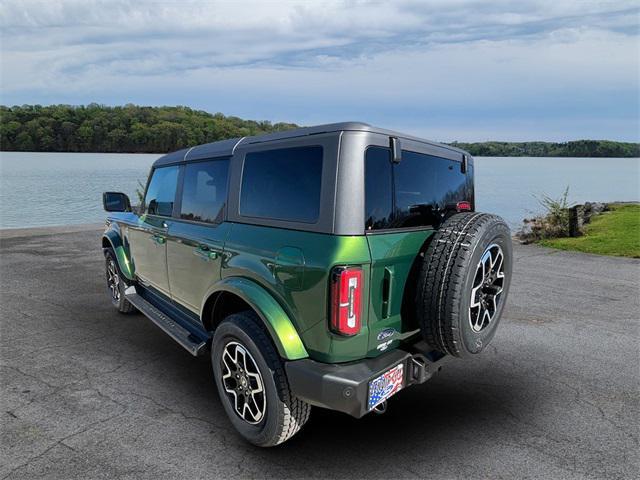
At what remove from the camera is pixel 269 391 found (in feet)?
8.44

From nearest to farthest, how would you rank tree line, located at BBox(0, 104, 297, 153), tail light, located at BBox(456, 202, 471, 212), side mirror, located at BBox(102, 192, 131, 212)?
tail light, located at BBox(456, 202, 471, 212) → side mirror, located at BBox(102, 192, 131, 212) → tree line, located at BBox(0, 104, 297, 153)

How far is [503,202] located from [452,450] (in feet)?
95.6

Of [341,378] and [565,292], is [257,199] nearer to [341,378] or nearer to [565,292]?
[341,378]

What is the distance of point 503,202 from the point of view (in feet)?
96.2

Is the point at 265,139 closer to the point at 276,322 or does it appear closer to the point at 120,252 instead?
the point at 276,322

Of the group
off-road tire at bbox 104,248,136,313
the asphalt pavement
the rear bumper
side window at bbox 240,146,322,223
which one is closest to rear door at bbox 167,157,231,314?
side window at bbox 240,146,322,223

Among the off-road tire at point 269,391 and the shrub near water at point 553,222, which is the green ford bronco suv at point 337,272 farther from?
the shrub near water at point 553,222

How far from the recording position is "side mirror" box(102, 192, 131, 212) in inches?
198

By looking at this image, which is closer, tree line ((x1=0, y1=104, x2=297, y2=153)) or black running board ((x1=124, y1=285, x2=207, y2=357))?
black running board ((x1=124, y1=285, x2=207, y2=357))

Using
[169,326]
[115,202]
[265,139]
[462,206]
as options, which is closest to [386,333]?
[462,206]

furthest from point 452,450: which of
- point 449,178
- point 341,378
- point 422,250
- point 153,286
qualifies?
point 153,286

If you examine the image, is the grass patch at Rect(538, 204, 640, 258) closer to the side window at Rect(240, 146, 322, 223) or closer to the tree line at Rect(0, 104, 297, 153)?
the side window at Rect(240, 146, 322, 223)

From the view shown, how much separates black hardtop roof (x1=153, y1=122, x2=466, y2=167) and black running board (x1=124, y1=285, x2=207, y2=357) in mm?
1449

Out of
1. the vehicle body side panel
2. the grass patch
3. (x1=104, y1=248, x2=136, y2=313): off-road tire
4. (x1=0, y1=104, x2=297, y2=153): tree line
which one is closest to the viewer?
the vehicle body side panel
